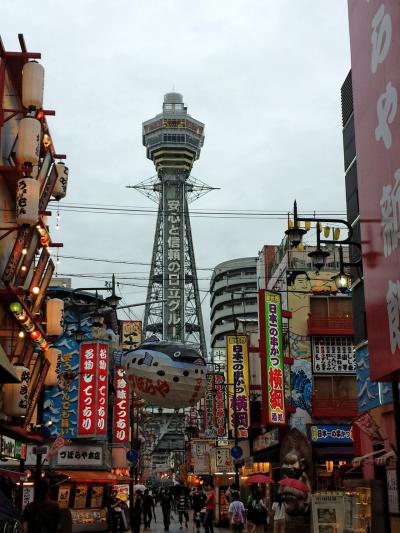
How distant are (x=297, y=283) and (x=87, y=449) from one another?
13.7 metres

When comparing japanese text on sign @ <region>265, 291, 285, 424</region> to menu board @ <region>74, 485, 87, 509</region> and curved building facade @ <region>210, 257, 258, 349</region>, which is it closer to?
menu board @ <region>74, 485, 87, 509</region>

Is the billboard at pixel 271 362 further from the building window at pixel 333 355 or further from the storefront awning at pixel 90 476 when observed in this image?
the storefront awning at pixel 90 476

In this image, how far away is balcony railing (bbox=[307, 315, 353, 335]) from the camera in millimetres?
39562

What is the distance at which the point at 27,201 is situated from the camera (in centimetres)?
2112

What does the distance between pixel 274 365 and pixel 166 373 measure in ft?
54.8

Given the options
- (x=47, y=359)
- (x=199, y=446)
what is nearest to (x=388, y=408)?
(x=47, y=359)

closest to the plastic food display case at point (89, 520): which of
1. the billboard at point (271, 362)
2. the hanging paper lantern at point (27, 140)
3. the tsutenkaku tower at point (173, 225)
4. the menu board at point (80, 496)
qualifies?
the menu board at point (80, 496)

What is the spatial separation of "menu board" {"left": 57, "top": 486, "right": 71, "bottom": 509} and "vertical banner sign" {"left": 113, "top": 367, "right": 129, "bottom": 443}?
26.5 feet

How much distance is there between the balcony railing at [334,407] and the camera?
127 ft

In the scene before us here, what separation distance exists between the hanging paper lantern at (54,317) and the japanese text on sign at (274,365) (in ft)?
32.4

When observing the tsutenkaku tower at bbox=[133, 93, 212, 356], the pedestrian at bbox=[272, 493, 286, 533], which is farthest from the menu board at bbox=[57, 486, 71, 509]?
the tsutenkaku tower at bbox=[133, 93, 212, 356]

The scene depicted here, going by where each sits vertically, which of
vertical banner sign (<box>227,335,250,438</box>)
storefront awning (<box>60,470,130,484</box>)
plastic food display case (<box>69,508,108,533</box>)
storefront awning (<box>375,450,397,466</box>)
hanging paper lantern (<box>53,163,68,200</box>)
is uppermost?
hanging paper lantern (<box>53,163,68,200</box>)

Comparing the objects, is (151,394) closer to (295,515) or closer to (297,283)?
(295,515)

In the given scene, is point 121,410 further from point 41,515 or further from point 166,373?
point 41,515
